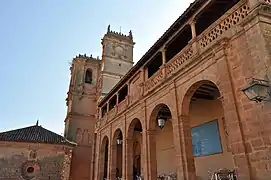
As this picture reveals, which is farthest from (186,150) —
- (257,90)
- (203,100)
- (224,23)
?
(224,23)

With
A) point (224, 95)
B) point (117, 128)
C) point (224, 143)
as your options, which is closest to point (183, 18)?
point (224, 95)

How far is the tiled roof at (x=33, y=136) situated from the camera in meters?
19.8

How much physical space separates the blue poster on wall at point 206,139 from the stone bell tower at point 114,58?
569 inches

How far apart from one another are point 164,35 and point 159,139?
7243 millimetres

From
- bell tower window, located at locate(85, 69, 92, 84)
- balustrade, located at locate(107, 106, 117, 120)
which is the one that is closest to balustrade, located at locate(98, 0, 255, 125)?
balustrade, located at locate(107, 106, 117, 120)

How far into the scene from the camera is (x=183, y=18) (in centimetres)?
902

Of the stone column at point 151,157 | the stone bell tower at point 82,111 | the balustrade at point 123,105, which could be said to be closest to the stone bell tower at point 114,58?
the stone bell tower at point 82,111

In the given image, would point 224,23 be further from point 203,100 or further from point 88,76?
point 88,76

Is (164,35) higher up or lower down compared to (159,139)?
higher up

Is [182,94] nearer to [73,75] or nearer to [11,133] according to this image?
[11,133]

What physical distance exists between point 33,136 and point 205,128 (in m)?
17.1

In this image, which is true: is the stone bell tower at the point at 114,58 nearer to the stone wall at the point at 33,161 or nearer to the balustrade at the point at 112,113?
the stone wall at the point at 33,161

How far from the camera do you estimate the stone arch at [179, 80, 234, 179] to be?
27.2 feet

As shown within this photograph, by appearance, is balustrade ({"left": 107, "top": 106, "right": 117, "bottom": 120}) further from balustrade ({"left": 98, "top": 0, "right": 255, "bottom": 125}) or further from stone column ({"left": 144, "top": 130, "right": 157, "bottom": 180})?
stone column ({"left": 144, "top": 130, "right": 157, "bottom": 180})
